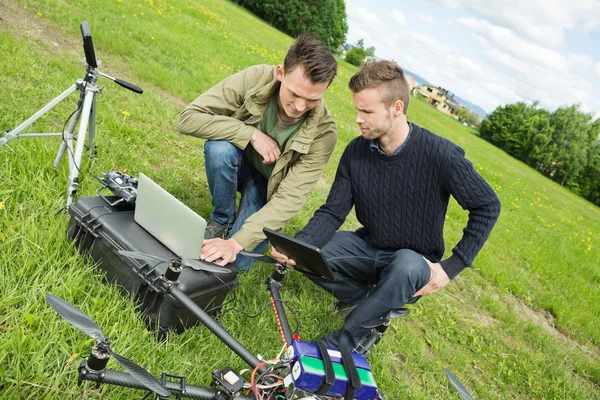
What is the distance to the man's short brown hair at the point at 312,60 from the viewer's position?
2.94m

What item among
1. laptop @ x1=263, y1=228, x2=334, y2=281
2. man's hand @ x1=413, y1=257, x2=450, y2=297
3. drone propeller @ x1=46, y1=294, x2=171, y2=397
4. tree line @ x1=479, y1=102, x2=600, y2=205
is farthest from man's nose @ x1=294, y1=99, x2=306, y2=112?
tree line @ x1=479, y1=102, x2=600, y2=205

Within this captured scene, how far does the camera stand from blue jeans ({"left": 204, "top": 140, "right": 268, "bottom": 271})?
3389 millimetres

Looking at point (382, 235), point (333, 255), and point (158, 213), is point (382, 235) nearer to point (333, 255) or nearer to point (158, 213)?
point (333, 255)

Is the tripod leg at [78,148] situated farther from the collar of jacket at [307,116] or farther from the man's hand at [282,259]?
the man's hand at [282,259]

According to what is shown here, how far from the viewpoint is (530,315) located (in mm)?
5523

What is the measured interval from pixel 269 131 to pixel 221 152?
0.48 meters

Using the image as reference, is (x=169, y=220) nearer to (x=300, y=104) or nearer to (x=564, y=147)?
(x=300, y=104)

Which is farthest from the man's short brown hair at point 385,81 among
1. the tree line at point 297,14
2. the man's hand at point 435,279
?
the tree line at point 297,14

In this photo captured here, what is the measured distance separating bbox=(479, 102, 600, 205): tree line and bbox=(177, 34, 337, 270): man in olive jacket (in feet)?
188

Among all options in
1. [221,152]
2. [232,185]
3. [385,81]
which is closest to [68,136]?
[221,152]

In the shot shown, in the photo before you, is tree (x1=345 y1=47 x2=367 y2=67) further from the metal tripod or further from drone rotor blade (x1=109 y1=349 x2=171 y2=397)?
drone rotor blade (x1=109 y1=349 x2=171 y2=397)

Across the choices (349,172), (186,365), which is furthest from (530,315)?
(186,365)

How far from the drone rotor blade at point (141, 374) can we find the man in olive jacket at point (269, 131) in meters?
1.54

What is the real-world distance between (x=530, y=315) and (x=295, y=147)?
432 cm
